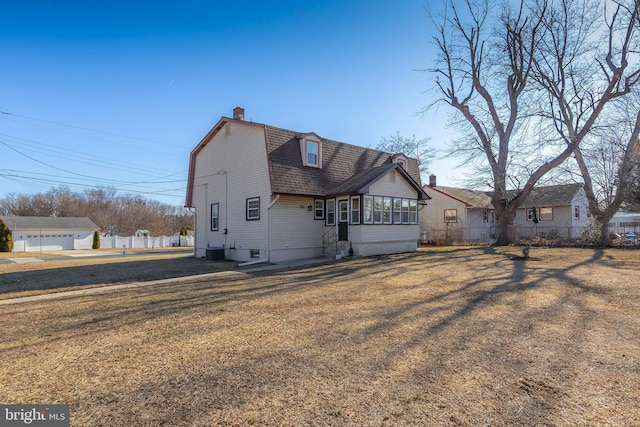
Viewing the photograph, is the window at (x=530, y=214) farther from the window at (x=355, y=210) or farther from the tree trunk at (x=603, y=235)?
the window at (x=355, y=210)

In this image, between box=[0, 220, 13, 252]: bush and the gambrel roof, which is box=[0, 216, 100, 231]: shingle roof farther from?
the gambrel roof

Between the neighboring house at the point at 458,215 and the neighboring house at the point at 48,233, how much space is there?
41577 millimetres

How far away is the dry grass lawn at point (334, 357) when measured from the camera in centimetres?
303

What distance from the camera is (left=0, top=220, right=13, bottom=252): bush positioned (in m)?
35.4

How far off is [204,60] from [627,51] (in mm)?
23633

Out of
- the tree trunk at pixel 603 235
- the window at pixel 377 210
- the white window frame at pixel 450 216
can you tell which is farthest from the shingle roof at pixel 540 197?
the window at pixel 377 210

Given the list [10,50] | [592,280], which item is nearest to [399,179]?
[592,280]

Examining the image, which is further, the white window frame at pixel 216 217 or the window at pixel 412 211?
the white window frame at pixel 216 217

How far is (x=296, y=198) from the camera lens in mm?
16953

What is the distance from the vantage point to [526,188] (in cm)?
2247

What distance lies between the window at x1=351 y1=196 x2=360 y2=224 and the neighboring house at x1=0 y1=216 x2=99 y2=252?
4107 centimetres

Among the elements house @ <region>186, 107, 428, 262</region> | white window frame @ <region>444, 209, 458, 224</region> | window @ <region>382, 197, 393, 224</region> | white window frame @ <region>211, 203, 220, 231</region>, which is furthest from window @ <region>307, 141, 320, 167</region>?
white window frame @ <region>444, 209, 458, 224</region>

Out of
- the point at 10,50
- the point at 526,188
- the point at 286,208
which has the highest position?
the point at 10,50

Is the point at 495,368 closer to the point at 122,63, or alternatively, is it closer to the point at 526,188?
the point at 122,63
